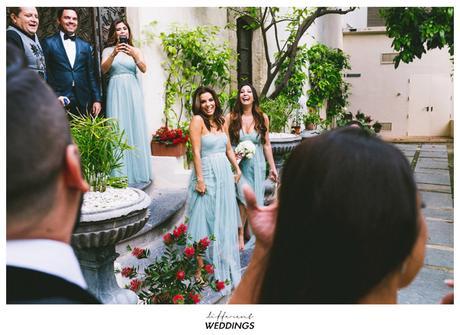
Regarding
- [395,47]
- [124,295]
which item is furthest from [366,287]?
[395,47]

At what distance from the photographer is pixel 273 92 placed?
339 centimetres

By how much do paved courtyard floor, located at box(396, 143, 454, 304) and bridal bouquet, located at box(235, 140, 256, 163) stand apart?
4.38 feet

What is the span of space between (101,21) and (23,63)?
270cm

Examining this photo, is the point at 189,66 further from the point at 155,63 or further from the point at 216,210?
the point at 216,210

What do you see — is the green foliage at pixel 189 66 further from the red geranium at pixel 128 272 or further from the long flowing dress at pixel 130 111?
the red geranium at pixel 128 272

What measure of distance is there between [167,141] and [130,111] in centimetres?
38

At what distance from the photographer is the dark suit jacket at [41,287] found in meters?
0.64

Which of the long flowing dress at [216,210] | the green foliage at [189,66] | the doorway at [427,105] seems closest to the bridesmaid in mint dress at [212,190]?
the long flowing dress at [216,210]

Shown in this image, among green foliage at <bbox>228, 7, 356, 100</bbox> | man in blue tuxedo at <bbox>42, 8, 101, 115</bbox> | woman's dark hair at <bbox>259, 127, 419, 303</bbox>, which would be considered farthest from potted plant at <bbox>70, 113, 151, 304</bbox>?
green foliage at <bbox>228, 7, 356, 100</bbox>

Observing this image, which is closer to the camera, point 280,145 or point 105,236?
point 105,236

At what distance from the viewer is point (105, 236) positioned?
181 cm

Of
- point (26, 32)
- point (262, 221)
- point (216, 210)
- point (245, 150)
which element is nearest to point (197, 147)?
point (216, 210)

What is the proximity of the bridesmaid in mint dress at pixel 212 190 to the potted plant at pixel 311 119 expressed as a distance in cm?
57

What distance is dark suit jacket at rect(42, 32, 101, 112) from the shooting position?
2.12 m
